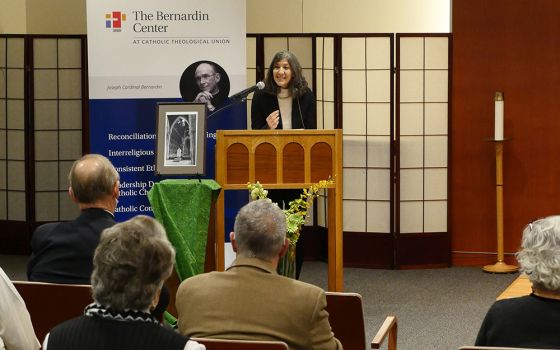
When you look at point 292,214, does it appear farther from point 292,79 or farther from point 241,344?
point 241,344

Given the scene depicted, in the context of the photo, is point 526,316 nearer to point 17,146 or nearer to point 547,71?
point 547,71

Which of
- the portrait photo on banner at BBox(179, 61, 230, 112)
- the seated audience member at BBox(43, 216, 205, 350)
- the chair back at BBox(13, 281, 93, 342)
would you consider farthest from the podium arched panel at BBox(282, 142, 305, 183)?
the seated audience member at BBox(43, 216, 205, 350)

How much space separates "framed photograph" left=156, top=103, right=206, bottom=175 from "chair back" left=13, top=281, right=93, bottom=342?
7.29 ft

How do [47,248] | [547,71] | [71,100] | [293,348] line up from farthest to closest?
1. [71,100]
2. [547,71]
3. [47,248]
4. [293,348]

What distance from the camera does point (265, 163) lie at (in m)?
5.41

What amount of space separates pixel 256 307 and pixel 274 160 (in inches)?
105

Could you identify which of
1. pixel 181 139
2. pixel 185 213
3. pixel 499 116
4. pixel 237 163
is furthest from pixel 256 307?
pixel 499 116

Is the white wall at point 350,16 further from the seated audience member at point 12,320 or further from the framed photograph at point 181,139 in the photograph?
the seated audience member at point 12,320

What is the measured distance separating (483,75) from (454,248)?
135cm

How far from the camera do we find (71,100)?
7.89m

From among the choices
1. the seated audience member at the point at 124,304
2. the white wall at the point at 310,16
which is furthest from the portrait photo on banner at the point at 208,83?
the seated audience member at the point at 124,304

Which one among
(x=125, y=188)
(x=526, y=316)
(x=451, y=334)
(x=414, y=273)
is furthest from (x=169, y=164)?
(x=526, y=316)

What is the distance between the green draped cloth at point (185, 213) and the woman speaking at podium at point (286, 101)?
0.70 m

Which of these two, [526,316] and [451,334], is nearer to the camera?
[526,316]
